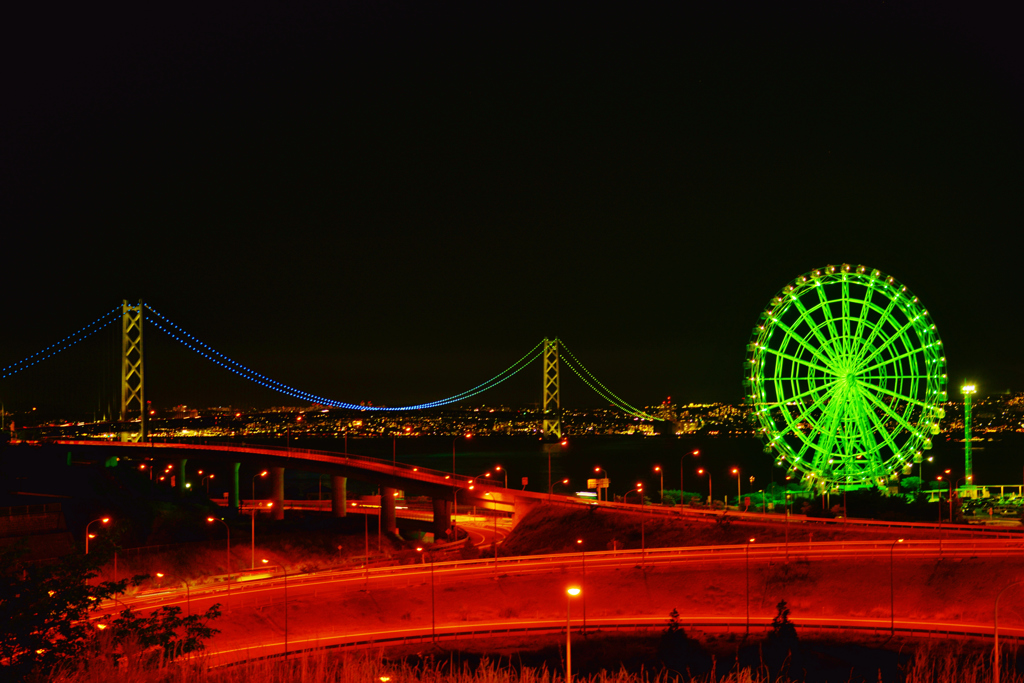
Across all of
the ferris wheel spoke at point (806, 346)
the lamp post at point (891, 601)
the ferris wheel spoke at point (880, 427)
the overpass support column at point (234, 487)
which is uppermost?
the ferris wheel spoke at point (806, 346)

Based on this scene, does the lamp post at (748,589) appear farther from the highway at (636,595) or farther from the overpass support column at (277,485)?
the overpass support column at (277,485)

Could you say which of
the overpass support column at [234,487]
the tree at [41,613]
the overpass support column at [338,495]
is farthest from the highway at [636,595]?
the overpass support column at [234,487]

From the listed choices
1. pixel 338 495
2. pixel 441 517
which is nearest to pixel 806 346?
pixel 441 517

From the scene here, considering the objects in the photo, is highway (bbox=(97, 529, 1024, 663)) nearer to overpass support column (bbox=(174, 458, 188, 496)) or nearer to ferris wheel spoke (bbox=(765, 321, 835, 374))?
ferris wheel spoke (bbox=(765, 321, 835, 374))

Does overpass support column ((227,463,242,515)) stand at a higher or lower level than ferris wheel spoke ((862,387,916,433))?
lower

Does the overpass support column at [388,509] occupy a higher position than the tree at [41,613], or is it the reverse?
the tree at [41,613]

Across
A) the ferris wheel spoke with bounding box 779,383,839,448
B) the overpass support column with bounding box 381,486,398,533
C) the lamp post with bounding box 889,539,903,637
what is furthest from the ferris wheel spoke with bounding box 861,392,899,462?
the overpass support column with bounding box 381,486,398,533

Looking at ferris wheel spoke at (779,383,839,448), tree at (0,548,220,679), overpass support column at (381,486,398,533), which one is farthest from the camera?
overpass support column at (381,486,398,533)
